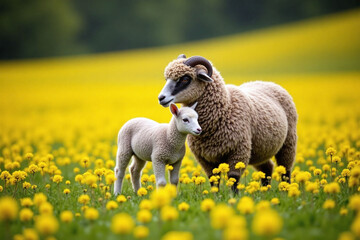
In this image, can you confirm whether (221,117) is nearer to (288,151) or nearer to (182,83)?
(182,83)

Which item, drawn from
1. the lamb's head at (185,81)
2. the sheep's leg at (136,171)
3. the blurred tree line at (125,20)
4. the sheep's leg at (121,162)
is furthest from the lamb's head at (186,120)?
the blurred tree line at (125,20)

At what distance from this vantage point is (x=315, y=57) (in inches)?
1436

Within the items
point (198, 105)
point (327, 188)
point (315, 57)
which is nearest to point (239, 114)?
point (198, 105)

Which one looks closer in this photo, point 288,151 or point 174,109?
point 174,109

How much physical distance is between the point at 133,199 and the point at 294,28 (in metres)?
47.8

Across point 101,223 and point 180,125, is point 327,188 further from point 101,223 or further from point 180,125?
point 101,223

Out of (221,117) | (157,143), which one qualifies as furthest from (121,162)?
(221,117)

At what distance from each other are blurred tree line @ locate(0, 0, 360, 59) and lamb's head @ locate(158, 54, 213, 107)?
58.4m

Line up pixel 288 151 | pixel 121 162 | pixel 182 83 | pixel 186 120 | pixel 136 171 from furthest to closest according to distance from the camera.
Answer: pixel 288 151
pixel 136 171
pixel 121 162
pixel 182 83
pixel 186 120

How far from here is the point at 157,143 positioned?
5.61m

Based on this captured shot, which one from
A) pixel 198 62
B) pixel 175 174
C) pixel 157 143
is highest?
pixel 198 62

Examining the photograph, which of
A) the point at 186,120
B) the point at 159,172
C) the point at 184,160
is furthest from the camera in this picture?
the point at 184,160

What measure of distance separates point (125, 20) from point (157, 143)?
226 ft

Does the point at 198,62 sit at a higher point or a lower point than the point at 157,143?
higher
